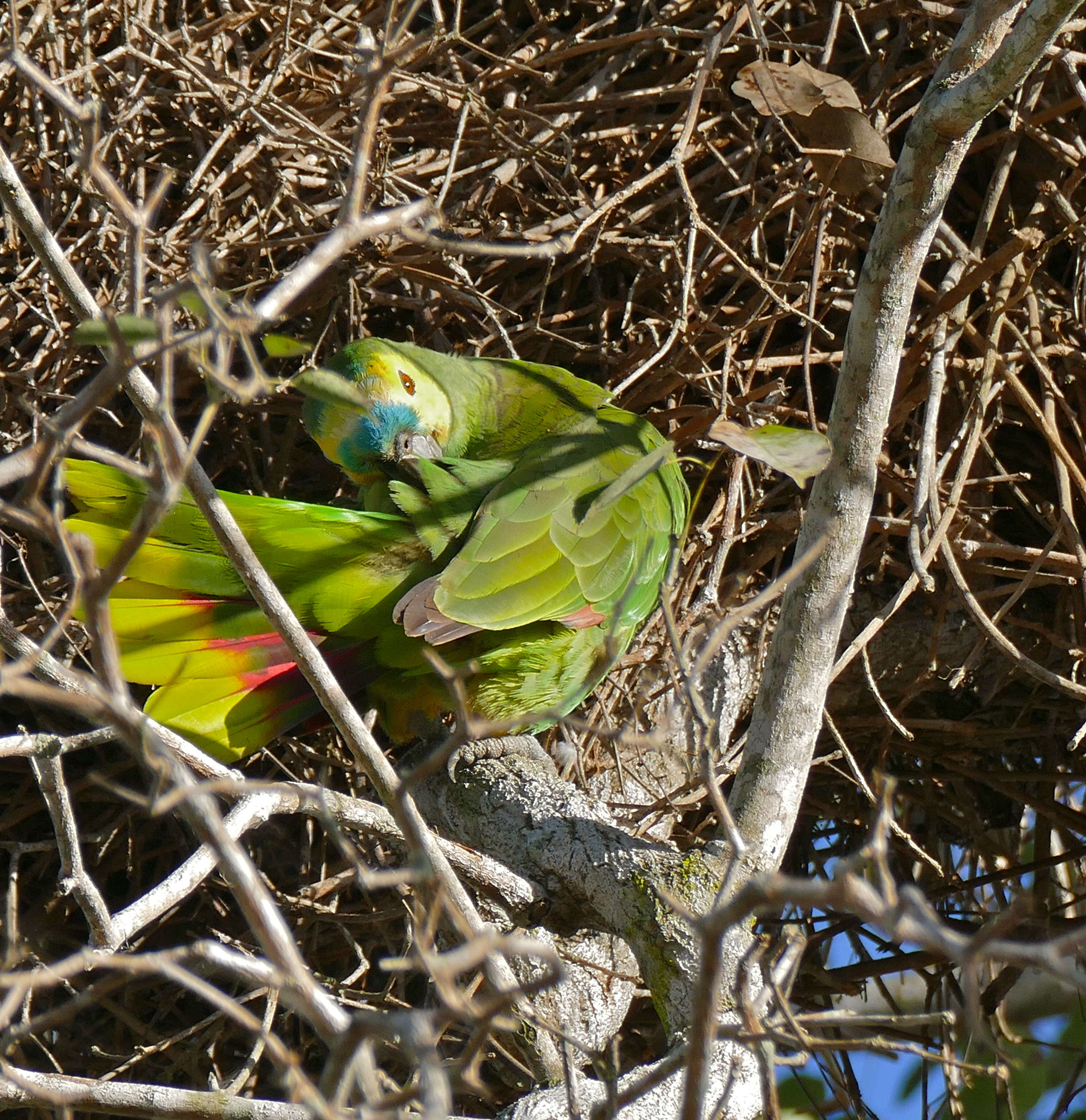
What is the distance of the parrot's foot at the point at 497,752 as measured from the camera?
2.11 metres

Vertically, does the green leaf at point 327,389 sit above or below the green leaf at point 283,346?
below

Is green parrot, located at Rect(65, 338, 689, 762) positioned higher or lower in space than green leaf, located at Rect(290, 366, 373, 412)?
lower

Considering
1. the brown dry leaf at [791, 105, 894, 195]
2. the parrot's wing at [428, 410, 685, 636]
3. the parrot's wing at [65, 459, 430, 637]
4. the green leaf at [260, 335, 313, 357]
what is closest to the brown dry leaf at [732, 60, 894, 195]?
the brown dry leaf at [791, 105, 894, 195]

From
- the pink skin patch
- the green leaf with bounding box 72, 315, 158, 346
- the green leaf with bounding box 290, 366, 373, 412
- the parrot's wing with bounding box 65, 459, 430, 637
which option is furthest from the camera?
the pink skin patch

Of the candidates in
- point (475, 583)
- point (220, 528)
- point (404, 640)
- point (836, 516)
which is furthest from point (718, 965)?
point (404, 640)

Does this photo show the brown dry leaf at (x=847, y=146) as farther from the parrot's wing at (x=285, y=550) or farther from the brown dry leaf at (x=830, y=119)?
the parrot's wing at (x=285, y=550)

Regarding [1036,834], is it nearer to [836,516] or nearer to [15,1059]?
[836,516]

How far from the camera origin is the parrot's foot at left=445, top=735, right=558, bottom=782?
2109 millimetres

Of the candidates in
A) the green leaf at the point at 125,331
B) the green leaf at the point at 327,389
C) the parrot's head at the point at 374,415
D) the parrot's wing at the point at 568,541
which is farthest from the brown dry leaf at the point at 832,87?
the green leaf at the point at 125,331

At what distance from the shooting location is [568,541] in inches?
84.1

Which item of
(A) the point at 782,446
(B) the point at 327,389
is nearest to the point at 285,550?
(B) the point at 327,389

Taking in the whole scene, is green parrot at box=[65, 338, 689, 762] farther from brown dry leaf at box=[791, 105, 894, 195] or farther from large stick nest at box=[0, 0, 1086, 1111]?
brown dry leaf at box=[791, 105, 894, 195]

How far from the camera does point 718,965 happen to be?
738 mm

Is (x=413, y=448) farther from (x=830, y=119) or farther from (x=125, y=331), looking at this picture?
(x=125, y=331)
